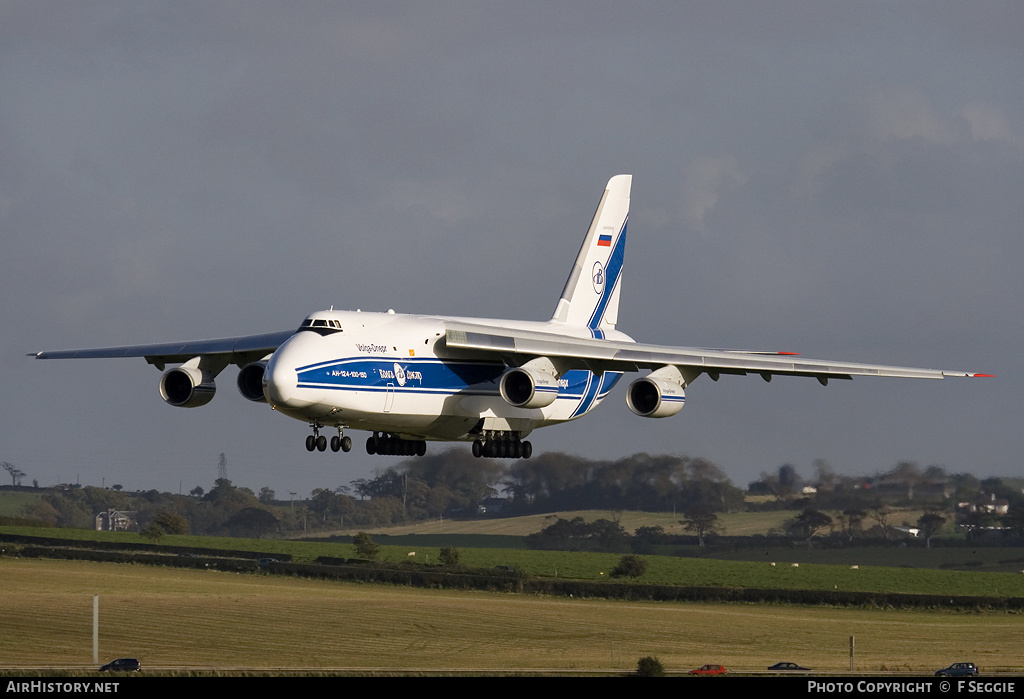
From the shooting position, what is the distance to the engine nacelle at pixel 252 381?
115 ft

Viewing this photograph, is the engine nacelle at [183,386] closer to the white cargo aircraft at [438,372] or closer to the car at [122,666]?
the white cargo aircraft at [438,372]

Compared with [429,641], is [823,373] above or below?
above

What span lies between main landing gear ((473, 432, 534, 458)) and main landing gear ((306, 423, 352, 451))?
4479mm

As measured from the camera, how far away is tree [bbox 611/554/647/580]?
5947 centimetres

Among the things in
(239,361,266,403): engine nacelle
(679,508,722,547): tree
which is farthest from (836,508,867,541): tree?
(239,361,266,403): engine nacelle

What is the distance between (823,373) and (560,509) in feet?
83.9

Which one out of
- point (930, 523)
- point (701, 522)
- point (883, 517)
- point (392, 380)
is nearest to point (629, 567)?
point (701, 522)

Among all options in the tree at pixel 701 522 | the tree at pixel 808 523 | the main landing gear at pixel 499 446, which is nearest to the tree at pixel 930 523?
the tree at pixel 808 523

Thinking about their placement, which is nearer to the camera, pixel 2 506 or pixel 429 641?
pixel 429 641

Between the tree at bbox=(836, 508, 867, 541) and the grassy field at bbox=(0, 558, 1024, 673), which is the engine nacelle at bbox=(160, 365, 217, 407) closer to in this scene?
the grassy field at bbox=(0, 558, 1024, 673)

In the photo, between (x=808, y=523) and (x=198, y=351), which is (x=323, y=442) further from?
(x=808, y=523)

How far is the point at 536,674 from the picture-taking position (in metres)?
36.9
